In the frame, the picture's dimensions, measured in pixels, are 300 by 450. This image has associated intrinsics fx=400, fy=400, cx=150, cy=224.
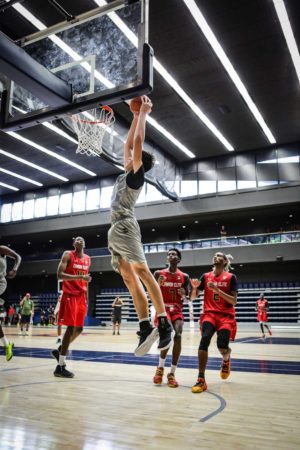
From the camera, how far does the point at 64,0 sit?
10070 millimetres

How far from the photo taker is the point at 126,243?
11.8 feet

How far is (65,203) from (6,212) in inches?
199

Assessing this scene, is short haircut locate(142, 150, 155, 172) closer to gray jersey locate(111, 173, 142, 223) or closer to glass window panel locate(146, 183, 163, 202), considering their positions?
gray jersey locate(111, 173, 142, 223)

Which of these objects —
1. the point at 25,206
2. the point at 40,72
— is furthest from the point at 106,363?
the point at 25,206

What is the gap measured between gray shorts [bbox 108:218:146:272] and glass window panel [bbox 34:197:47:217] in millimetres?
24184

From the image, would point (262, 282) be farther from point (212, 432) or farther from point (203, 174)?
point (212, 432)

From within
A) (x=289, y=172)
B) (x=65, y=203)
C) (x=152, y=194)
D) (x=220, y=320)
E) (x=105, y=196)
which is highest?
(x=289, y=172)

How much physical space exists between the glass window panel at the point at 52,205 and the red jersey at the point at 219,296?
73.7ft

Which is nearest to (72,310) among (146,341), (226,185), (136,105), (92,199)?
(146,341)

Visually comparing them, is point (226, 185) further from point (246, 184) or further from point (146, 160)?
point (146, 160)

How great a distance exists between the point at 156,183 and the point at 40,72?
13032 mm

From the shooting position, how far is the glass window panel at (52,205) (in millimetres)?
26623

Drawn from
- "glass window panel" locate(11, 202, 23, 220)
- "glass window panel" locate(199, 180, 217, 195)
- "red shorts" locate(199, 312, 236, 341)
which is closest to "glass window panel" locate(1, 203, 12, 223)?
"glass window panel" locate(11, 202, 23, 220)

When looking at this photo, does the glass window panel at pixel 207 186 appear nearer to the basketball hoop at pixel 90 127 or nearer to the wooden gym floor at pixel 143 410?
the basketball hoop at pixel 90 127
